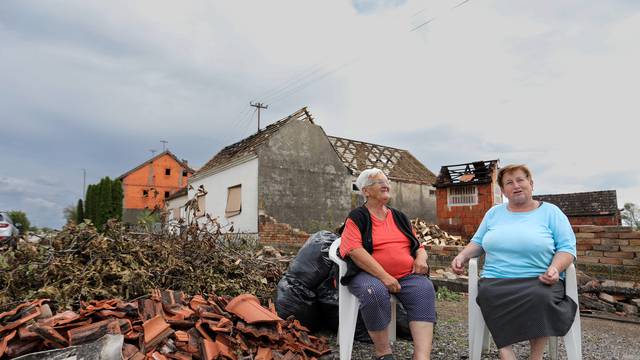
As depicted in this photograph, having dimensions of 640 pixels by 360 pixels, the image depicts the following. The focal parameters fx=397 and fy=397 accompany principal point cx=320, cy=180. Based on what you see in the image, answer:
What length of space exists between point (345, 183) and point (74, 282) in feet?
42.6

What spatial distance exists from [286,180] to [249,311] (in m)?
11.3

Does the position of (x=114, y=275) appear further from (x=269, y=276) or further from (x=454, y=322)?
(x=454, y=322)

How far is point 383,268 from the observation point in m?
2.70

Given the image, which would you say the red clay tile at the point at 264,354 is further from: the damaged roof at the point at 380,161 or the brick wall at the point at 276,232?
the damaged roof at the point at 380,161

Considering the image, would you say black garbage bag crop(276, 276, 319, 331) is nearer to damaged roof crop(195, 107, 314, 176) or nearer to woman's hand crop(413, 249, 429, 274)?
woman's hand crop(413, 249, 429, 274)

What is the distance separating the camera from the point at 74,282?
3.11m

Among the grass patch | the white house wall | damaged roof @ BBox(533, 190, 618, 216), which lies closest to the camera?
the grass patch

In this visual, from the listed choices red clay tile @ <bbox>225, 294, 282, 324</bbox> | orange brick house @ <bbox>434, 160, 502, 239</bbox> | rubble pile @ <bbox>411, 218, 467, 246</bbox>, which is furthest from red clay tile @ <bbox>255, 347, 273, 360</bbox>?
orange brick house @ <bbox>434, 160, 502, 239</bbox>

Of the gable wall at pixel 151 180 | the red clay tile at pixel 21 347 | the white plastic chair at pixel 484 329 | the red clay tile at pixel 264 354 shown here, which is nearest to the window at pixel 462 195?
the white plastic chair at pixel 484 329

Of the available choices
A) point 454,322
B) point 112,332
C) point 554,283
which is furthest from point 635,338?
point 112,332

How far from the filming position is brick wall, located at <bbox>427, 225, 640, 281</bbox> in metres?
5.58

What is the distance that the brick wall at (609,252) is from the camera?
5578 mm

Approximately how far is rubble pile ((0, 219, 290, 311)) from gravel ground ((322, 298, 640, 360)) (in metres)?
1.27

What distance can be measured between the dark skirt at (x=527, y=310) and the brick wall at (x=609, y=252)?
167 inches
